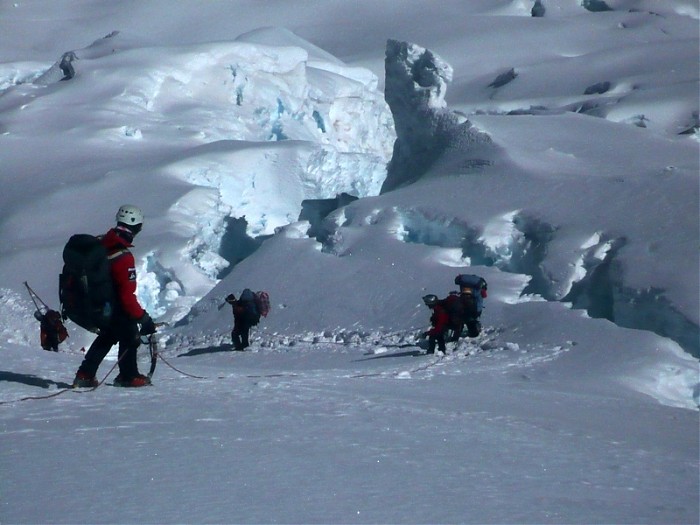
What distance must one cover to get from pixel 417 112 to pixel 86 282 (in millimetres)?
12540

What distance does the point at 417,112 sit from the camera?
16891 millimetres

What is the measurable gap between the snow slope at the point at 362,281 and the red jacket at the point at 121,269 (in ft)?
1.86

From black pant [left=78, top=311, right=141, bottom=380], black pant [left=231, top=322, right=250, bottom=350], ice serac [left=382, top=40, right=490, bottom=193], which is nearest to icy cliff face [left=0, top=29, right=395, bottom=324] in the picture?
→ ice serac [left=382, top=40, right=490, bottom=193]

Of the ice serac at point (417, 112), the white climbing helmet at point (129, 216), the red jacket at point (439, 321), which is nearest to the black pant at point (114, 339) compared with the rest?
the white climbing helmet at point (129, 216)

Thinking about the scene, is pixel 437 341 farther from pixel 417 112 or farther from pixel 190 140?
pixel 190 140

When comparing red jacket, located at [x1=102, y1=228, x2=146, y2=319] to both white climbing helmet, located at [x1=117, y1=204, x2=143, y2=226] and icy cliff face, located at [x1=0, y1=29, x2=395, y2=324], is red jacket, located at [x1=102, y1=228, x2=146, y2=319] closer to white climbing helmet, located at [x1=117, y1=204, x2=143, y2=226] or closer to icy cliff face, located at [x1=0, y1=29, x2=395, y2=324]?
white climbing helmet, located at [x1=117, y1=204, x2=143, y2=226]

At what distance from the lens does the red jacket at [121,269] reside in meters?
5.11

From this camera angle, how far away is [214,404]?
483 centimetres

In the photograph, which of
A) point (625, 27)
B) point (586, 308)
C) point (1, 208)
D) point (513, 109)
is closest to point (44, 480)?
point (586, 308)

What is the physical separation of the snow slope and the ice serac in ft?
0.19

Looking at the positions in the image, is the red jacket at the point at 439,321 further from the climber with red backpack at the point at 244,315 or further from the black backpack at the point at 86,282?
the black backpack at the point at 86,282

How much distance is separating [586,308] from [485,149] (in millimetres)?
4513

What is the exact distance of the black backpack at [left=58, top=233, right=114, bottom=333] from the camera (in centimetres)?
495

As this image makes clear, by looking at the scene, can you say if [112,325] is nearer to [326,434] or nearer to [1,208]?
[326,434]
